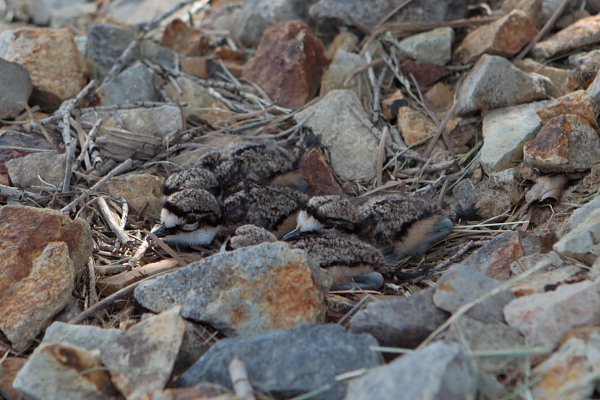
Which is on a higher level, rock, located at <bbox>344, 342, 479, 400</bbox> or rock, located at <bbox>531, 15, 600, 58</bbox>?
rock, located at <bbox>531, 15, 600, 58</bbox>

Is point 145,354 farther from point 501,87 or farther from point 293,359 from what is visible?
point 501,87

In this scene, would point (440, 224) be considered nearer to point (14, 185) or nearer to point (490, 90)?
point (490, 90)

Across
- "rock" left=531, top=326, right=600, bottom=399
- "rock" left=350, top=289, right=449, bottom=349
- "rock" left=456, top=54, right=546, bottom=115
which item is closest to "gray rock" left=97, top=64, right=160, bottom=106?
"rock" left=456, top=54, right=546, bottom=115

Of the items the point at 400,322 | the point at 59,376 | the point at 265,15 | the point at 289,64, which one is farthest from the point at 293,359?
the point at 265,15

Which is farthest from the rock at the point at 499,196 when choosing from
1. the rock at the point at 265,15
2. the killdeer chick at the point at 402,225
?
the rock at the point at 265,15

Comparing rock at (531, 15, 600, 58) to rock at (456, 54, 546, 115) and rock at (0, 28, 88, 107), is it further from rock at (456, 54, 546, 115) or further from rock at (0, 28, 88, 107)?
rock at (0, 28, 88, 107)

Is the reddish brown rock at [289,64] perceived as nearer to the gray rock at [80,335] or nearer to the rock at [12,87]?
the rock at [12,87]
